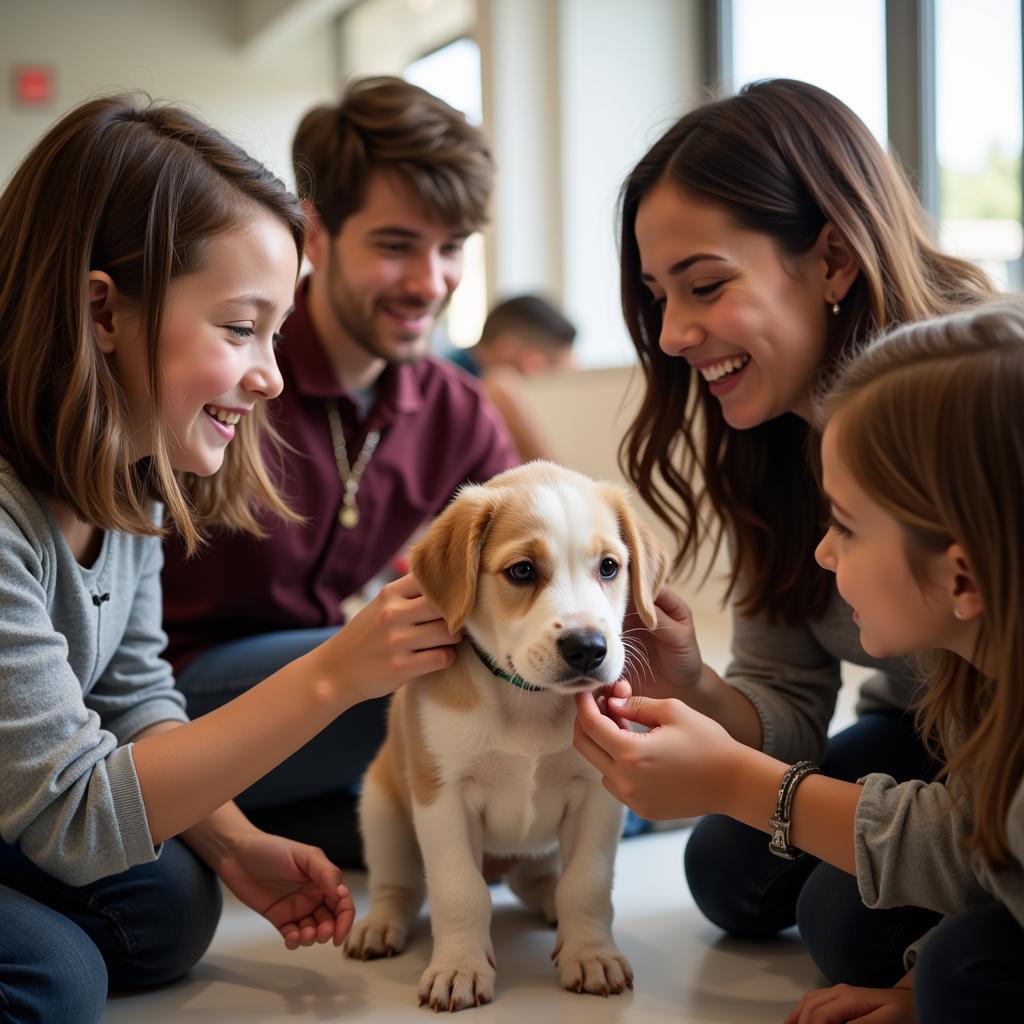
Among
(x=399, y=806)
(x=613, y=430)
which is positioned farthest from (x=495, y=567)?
(x=613, y=430)

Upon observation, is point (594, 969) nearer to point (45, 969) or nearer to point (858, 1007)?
point (858, 1007)

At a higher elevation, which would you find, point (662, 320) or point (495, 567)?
point (662, 320)

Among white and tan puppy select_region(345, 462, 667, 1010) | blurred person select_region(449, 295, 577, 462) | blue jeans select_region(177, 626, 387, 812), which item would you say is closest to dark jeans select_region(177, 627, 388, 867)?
blue jeans select_region(177, 626, 387, 812)

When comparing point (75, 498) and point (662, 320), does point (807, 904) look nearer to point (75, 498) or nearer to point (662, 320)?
point (662, 320)

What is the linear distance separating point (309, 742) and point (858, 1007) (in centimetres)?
104

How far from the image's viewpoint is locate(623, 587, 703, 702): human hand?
156cm

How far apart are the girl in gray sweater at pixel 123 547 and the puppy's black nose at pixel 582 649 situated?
0.17 meters

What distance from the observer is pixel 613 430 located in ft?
14.8

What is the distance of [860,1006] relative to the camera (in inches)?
50.9

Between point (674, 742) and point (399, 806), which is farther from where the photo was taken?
point (399, 806)

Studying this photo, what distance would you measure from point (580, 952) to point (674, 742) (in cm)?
34

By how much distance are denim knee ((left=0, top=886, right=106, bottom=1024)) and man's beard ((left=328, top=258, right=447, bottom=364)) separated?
124 centimetres

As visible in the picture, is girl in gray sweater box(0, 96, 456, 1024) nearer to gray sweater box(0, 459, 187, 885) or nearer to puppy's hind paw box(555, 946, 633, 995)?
gray sweater box(0, 459, 187, 885)

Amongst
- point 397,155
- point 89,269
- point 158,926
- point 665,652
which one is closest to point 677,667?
point 665,652
